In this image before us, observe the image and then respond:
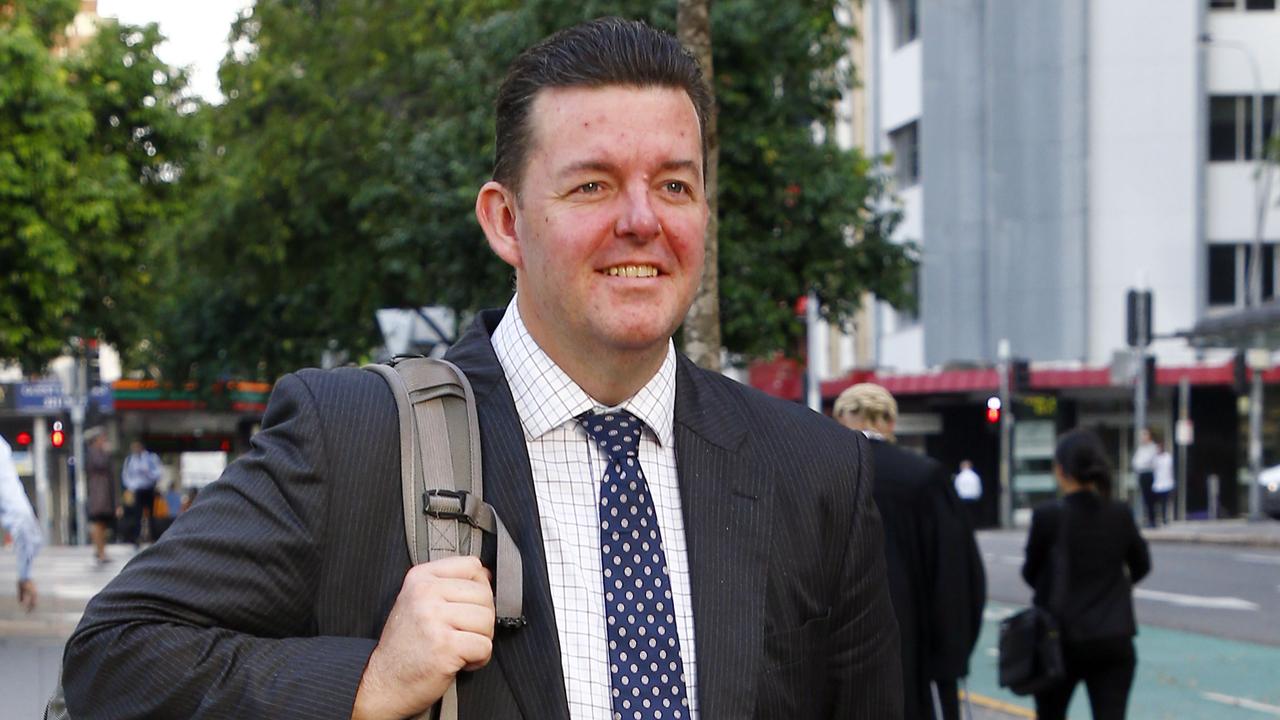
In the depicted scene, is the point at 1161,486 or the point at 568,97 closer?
the point at 568,97

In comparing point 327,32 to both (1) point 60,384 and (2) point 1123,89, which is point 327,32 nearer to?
(2) point 1123,89

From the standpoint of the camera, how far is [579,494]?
2.33 metres

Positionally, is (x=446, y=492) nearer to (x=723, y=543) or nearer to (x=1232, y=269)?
(x=723, y=543)

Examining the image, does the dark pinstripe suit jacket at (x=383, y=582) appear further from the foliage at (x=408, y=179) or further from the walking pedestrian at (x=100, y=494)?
the walking pedestrian at (x=100, y=494)

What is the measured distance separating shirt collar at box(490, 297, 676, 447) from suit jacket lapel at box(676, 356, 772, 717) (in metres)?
0.04

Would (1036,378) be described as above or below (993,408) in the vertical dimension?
above

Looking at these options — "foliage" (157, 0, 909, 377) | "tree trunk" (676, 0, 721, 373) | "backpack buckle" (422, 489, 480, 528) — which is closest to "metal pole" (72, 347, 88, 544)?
"foliage" (157, 0, 909, 377)

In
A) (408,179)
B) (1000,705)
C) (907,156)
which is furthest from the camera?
(907,156)

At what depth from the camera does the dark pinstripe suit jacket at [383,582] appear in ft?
6.74

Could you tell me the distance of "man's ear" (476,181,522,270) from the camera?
2432 millimetres

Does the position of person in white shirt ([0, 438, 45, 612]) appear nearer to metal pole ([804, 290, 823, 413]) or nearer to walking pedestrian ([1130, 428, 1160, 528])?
metal pole ([804, 290, 823, 413])

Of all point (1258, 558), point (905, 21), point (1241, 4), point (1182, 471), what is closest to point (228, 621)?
point (1258, 558)

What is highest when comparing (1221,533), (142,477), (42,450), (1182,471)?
(142,477)

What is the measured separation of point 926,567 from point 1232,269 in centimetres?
3339
